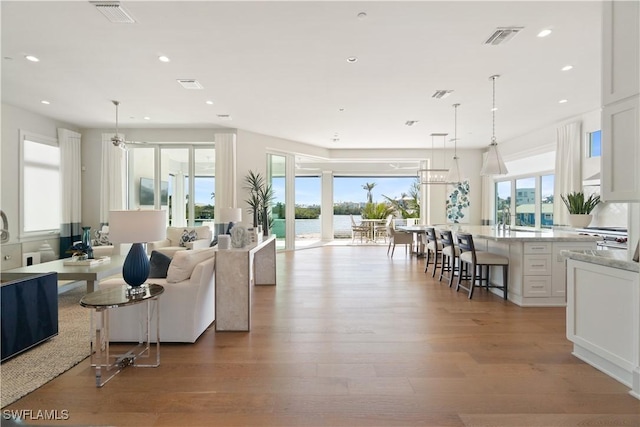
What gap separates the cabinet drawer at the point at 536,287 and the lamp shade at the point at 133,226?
172 inches

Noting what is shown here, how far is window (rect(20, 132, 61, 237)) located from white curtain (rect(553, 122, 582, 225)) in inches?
450

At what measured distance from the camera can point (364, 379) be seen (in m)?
2.40

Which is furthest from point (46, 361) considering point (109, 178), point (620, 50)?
point (109, 178)

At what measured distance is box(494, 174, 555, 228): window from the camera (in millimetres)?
8203

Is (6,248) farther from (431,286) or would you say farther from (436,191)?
(436,191)

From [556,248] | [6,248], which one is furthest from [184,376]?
[6,248]

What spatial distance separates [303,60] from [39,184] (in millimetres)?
6878

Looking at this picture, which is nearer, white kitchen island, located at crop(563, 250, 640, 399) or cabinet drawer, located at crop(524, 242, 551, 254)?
white kitchen island, located at crop(563, 250, 640, 399)

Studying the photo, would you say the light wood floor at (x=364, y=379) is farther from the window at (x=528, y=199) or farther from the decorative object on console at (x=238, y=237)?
the window at (x=528, y=199)

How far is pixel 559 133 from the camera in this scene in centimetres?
729

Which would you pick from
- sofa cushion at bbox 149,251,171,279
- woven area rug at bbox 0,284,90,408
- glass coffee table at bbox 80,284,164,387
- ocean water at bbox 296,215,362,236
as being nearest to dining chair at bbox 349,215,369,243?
A: ocean water at bbox 296,215,362,236

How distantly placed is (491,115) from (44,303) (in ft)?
25.8

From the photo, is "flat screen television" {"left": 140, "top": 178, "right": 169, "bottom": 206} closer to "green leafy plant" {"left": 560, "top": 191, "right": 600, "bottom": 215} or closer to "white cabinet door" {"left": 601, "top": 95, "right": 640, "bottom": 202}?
"white cabinet door" {"left": 601, "top": 95, "right": 640, "bottom": 202}

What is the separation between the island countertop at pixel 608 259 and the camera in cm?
230
